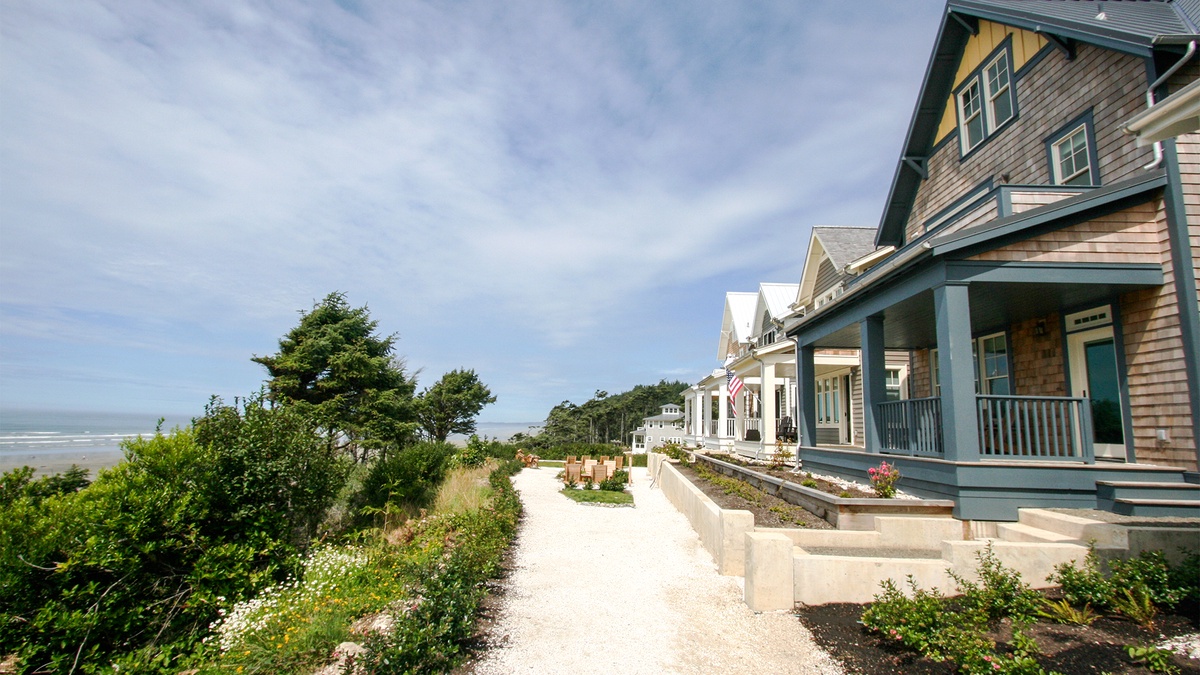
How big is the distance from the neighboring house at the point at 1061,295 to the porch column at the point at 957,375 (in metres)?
0.02

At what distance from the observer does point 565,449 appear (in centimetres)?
3691

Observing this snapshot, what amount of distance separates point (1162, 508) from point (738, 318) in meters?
23.4

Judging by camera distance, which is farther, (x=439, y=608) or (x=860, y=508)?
(x=860, y=508)

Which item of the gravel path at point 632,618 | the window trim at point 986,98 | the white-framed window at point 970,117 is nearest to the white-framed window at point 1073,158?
the window trim at point 986,98

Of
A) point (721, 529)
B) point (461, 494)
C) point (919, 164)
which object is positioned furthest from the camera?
point (919, 164)

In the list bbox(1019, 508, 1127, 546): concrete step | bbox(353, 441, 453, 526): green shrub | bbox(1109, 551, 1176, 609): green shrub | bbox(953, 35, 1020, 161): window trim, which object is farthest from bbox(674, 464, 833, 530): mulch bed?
bbox(953, 35, 1020, 161): window trim

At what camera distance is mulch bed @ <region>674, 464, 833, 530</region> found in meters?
8.20

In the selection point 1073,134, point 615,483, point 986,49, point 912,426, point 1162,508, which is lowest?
point 615,483

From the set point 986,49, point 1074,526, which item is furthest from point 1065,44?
point 1074,526

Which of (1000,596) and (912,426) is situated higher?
(912,426)

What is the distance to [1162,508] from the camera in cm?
679

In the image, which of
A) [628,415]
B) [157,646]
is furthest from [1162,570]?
[628,415]

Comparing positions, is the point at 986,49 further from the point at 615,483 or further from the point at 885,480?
the point at 615,483

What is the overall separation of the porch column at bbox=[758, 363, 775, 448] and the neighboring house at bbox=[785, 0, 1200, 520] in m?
4.78
